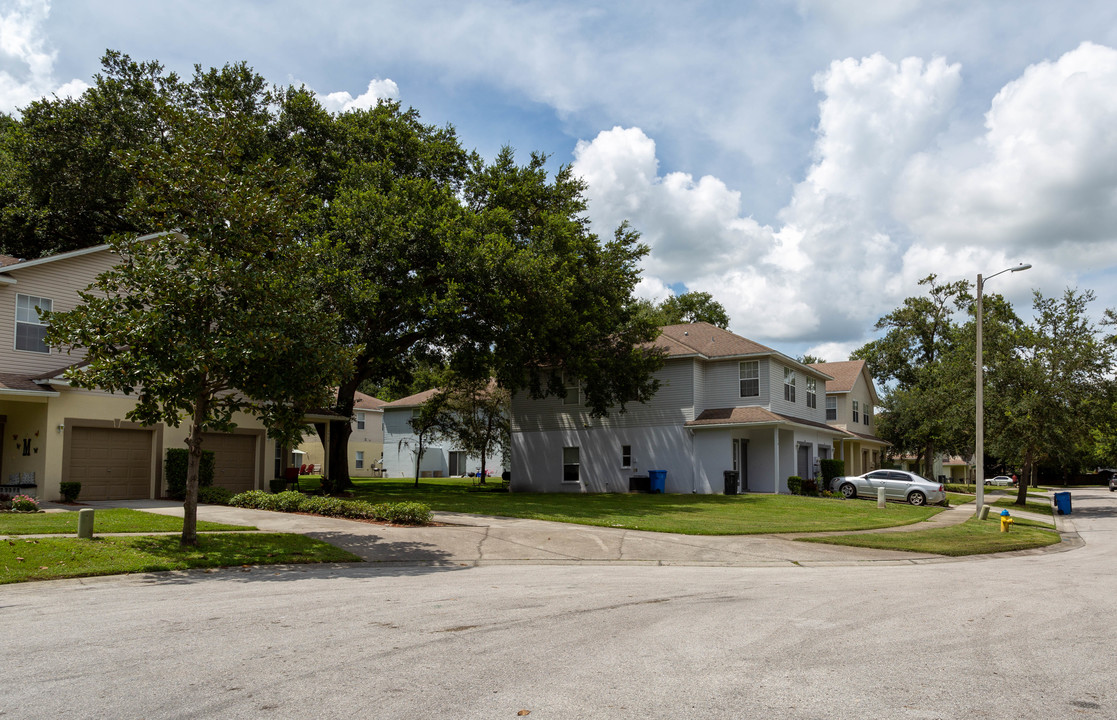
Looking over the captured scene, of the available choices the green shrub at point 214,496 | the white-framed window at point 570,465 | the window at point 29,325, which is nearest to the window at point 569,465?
the white-framed window at point 570,465

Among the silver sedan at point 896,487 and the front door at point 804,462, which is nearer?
the silver sedan at point 896,487

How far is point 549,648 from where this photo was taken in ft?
23.1

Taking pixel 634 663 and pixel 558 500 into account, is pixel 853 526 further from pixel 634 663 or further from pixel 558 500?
pixel 634 663

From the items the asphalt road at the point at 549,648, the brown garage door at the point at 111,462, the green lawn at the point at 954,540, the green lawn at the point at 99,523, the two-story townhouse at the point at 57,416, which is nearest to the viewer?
the asphalt road at the point at 549,648

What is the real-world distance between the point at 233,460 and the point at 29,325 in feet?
22.9

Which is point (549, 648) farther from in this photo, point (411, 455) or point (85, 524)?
point (411, 455)

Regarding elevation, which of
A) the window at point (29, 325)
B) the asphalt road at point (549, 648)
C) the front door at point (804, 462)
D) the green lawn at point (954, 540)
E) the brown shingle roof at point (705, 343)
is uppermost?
the brown shingle roof at point (705, 343)

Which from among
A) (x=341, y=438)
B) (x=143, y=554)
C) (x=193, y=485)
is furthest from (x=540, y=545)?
(x=341, y=438)

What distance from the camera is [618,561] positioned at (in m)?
15.2

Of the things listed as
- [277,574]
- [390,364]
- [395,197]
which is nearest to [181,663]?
[277,574]

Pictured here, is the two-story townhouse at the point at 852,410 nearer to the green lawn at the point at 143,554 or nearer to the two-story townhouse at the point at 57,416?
the two-story townhouse at the point at 57,416

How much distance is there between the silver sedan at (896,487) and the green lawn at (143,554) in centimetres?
2559

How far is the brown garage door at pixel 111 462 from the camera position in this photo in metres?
22.3

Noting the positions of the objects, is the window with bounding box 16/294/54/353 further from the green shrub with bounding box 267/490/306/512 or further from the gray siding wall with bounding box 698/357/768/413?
the gray siding wall with bounding box 698/357/768/413
